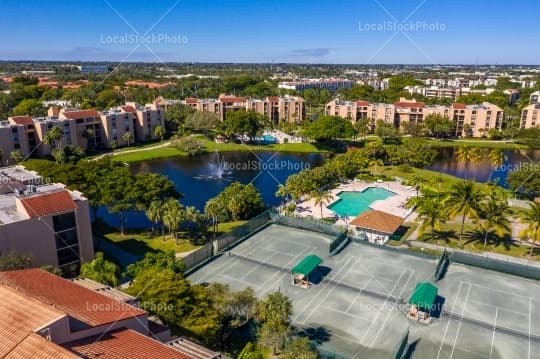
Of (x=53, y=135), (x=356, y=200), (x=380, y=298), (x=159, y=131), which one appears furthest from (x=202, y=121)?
(x=380, y=298)

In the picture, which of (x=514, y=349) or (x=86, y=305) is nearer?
(x=86, y=305)

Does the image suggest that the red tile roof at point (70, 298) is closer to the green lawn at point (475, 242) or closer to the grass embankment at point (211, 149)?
the green lawn at point (475, 242)

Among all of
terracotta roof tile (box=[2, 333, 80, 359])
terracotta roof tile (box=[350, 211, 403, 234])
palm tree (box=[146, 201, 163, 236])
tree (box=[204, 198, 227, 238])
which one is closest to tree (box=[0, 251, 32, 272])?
palm tree (box=[146, 201, 163, 236])

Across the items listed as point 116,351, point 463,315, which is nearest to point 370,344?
Result: point 463,315

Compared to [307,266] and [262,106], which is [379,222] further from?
[262,106]

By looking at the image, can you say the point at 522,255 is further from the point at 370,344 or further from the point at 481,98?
the point at 481,98

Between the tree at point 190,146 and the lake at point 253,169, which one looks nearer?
the lake at point 253,169

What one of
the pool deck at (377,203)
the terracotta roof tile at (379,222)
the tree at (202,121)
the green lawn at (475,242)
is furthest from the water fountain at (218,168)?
the green lawn at (475,242)
